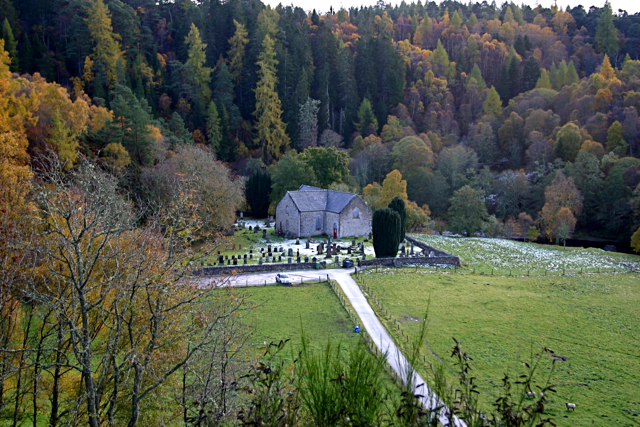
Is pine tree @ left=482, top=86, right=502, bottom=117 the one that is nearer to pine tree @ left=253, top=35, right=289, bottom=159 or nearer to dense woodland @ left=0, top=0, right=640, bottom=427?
dense woodland @ left=0, top=0, right=640, bottom=427

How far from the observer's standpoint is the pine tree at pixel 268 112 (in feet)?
257

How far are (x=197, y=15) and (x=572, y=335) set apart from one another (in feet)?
292

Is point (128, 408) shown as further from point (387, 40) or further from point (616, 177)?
point (387, 40)

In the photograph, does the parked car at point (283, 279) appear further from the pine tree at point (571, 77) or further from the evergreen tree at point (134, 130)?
the pine tree at point (571, 77)

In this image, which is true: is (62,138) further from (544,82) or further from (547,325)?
(544,82)

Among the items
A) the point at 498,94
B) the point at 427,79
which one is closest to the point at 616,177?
the point at 498,94

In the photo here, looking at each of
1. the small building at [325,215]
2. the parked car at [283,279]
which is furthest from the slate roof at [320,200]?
the parked car at [283,279]

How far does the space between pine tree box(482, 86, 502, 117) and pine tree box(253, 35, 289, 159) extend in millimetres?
38103

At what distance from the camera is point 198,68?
78562 mm

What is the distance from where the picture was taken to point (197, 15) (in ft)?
295

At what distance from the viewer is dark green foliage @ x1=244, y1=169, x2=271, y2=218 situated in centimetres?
5738

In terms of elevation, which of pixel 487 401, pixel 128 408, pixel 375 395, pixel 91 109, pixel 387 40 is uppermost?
pixel 387 40

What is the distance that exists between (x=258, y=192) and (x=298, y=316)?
36714 millimetres

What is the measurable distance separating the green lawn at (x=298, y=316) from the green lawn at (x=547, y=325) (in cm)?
232
